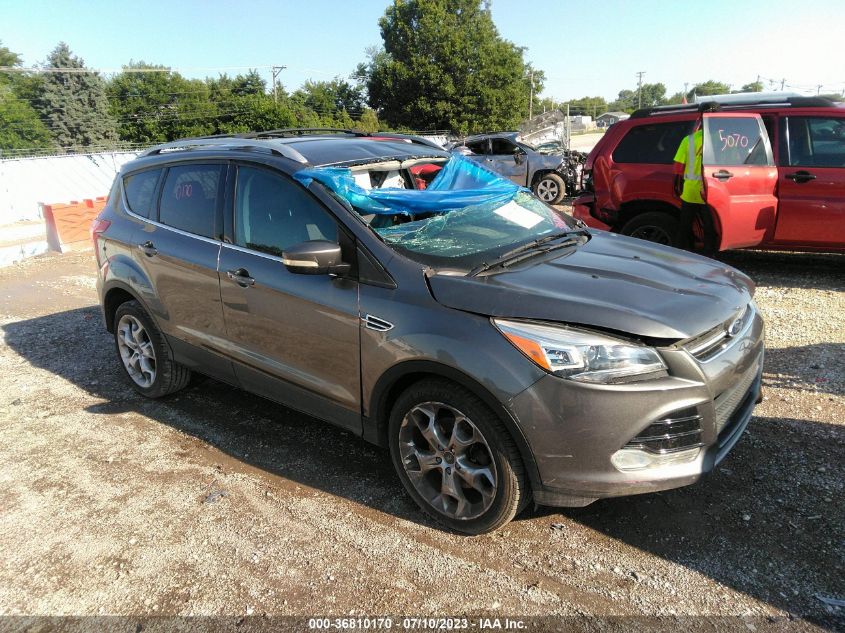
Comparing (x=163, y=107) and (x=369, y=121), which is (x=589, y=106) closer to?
(x=369, y=121)

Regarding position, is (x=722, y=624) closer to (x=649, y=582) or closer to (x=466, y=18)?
(x=649, y=582)

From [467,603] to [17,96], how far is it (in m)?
60.2

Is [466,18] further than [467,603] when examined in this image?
Yes

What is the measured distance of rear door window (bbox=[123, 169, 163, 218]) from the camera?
4.49 metres

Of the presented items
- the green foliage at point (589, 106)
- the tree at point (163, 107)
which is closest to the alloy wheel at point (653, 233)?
the tree at point (163, 107)

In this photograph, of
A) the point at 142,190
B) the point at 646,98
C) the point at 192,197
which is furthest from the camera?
the point at 646,98

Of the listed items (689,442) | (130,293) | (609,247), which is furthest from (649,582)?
(130,293)

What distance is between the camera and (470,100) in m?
49.4

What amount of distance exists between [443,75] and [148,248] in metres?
48.7

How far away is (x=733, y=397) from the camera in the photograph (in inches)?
113

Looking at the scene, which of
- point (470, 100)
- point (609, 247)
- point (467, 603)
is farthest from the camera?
point (470, 100)

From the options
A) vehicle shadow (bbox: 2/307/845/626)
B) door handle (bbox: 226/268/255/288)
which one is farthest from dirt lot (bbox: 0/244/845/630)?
door handle (bbox: 226/268/255/288)

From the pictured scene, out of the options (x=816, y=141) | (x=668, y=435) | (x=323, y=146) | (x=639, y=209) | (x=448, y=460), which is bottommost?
(x=448, y=460)

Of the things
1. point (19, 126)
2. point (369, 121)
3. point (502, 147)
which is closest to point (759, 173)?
point (502, 147)
